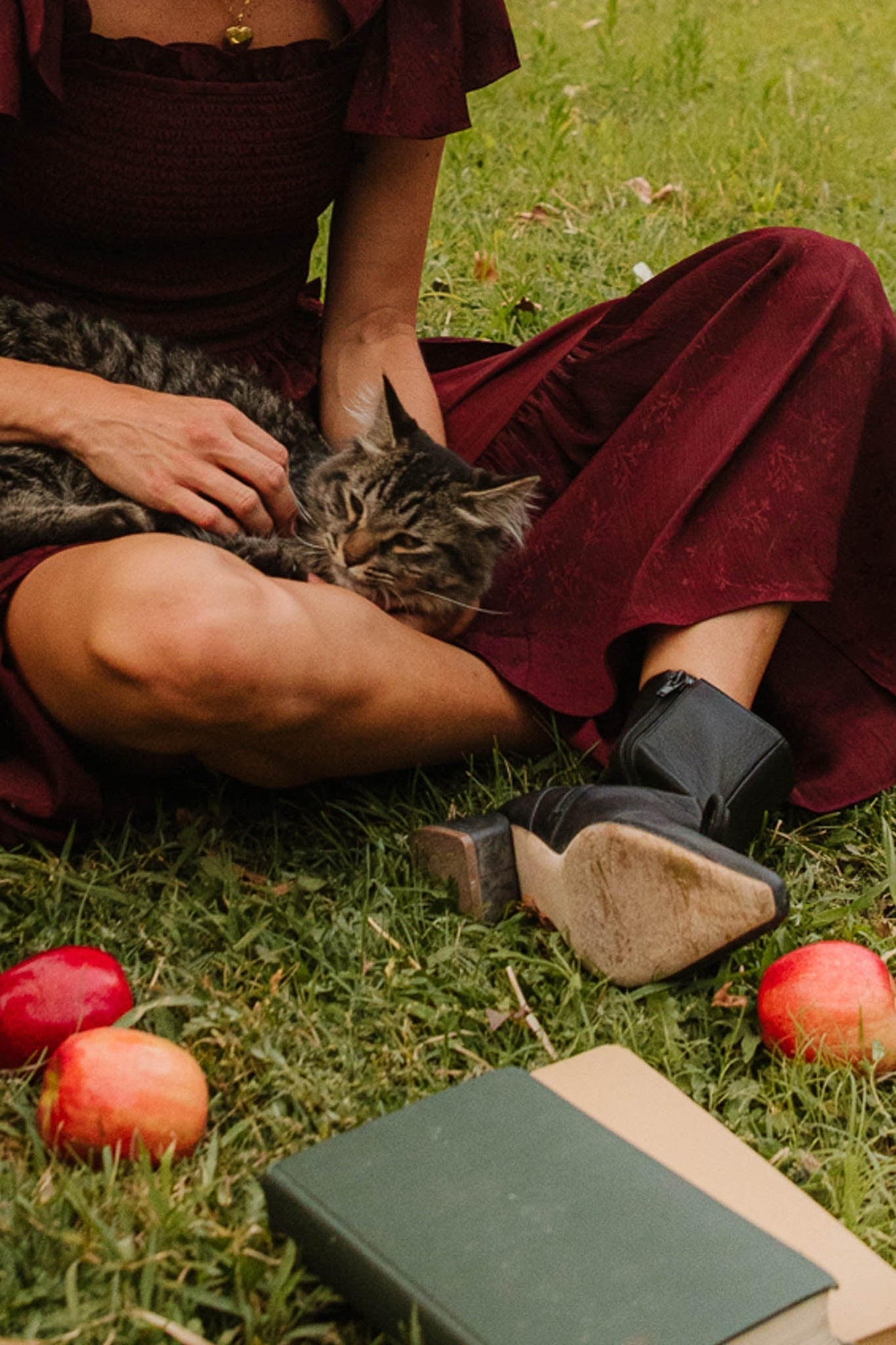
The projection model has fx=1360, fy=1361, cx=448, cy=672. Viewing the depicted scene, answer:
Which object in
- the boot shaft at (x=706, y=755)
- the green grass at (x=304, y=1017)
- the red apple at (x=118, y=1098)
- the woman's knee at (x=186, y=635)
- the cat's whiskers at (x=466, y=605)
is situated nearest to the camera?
the green grass at (x=304, y=1017)

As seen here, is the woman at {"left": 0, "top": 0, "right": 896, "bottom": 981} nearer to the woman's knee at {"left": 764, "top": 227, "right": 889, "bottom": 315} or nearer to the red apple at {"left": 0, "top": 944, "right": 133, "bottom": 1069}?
the woman's knee at {"left": 764, "top": 227, "right": 889, "bottom": 315}

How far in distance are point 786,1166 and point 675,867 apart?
354mm

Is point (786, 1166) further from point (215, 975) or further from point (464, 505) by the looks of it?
point (464, 505)

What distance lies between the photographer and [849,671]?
221 centimetres

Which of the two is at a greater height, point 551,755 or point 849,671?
point 849,671

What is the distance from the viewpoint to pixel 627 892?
1689 mm

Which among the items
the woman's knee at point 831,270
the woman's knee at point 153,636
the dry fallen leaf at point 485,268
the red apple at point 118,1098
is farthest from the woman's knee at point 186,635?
the dry fallen leaf at point 485,268

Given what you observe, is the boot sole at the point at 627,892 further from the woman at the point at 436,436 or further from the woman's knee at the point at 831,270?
the woman's knee at the point at 831,270

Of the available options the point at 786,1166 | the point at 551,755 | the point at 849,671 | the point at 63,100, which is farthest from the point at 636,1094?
the point at 63,100

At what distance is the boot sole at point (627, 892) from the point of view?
5.29ft

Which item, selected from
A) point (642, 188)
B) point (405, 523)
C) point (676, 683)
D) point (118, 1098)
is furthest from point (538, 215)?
point (118, 1098)

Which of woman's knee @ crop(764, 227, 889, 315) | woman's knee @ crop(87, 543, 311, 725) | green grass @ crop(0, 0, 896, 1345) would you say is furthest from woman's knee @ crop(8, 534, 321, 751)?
woman's knee @ crop(764, 227, 889, 315)

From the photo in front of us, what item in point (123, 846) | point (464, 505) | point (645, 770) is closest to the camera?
point (645, 770)

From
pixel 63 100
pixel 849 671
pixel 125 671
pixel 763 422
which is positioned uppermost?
pixel 63 100
